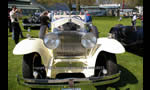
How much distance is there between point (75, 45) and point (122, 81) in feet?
4.03

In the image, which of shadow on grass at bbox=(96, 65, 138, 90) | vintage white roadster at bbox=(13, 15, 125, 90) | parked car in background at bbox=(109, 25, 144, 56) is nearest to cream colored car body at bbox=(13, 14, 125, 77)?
vintage white roadster at bbox=(13, 15, 125, 90)

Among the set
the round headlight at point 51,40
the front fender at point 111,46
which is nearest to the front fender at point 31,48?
the round headlight at point 51,40

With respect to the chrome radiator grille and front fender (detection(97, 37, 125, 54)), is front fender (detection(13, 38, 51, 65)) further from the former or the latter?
front fender (detection(97, 37, 125, 54))

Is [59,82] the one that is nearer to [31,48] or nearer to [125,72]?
[31,48]

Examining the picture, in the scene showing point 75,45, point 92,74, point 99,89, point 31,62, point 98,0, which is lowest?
point 99,89

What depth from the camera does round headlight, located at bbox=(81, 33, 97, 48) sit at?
233 cm

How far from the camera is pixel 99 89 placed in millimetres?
2666

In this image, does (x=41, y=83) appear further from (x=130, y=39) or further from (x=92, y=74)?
(x=130, y=39)

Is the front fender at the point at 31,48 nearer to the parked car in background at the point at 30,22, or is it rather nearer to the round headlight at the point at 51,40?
the round headlight at the point at 51,40

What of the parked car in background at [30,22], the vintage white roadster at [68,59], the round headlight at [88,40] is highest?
the parked car in background at [30,22]

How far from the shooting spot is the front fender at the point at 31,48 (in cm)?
227

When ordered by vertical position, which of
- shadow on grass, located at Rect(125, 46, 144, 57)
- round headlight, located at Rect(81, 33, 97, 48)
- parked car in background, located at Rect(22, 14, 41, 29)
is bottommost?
shadow on grass, located at Rect(125, 46, 144, 57)

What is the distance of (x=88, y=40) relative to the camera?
2387mm
